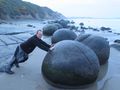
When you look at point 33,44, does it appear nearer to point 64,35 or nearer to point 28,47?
point 28,47

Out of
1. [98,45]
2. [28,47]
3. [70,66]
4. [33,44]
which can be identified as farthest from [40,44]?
[98,45]

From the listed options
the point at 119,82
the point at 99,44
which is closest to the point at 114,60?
the point at 99,44

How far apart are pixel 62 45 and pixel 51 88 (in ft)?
4.65

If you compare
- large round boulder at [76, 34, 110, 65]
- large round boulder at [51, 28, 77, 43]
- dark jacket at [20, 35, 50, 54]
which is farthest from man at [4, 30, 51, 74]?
large round boulder at [51, 28, 77, 43]

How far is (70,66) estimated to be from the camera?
27.0 ft

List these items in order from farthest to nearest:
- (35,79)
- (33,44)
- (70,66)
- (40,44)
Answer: (33,44) → (40,44) → (35,79) → (70,66)

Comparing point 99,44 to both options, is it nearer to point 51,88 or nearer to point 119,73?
point 119,73

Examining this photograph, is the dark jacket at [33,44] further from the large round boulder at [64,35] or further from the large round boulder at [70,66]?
the large round boulder at [64,35]

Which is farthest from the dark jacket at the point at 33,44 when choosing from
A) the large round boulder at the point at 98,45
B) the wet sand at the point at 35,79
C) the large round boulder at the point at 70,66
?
the large round boulder at the point at 98,45

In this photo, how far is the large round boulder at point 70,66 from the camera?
8227 millimetres

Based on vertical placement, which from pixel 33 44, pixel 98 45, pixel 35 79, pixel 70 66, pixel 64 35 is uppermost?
pixel 33 44

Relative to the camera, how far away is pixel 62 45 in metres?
8.77

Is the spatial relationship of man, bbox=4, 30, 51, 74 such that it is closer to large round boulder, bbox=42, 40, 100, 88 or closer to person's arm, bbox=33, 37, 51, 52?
person's arm, bbox=33, 37, 51, 52

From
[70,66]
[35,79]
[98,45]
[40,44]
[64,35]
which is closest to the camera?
[70,66]
